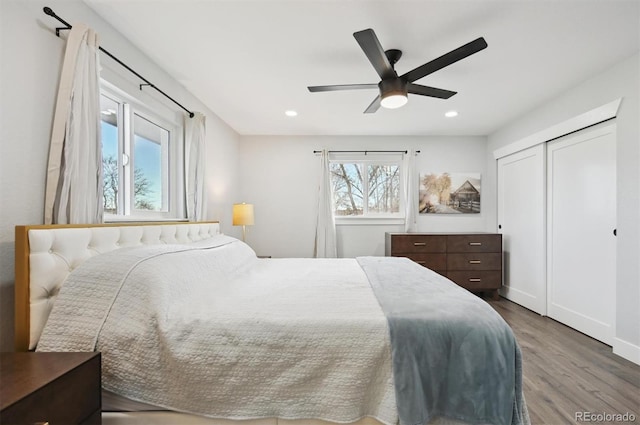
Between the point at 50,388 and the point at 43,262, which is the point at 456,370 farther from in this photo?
the point at 43,262

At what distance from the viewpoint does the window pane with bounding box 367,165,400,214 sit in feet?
15.4

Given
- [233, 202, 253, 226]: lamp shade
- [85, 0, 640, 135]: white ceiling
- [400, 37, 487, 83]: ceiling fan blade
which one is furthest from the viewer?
[233, 202, 253, 226]: lamp shade

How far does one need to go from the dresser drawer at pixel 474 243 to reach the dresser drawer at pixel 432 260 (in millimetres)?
154

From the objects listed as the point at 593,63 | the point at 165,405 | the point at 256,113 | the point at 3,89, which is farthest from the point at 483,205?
the point at 3,89

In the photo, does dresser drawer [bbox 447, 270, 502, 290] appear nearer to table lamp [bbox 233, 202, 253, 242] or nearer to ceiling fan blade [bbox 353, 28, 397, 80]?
table lamp [bbox 233, 202, 253, 242]

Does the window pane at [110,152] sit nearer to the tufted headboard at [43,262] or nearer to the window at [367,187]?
the tufted headboard at [43,262]

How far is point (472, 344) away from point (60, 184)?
2098 mm

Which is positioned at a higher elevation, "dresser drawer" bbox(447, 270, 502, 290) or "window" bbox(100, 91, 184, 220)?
"window" bbox(100, 91, 184, 220)

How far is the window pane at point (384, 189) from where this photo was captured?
4707 mm

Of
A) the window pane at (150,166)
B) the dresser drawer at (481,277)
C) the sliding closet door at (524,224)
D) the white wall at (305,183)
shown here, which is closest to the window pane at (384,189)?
the white wall at (305,183)

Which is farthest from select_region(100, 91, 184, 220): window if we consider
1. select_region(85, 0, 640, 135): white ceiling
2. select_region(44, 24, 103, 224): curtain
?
select_region(85, 0, 640, 135): white ceiling

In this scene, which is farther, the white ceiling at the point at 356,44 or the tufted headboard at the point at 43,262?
the white ceiling at the point at 356,44

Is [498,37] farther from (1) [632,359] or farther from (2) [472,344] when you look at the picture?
(1) [632,359]

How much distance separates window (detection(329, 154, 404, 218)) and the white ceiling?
4.79 ft
